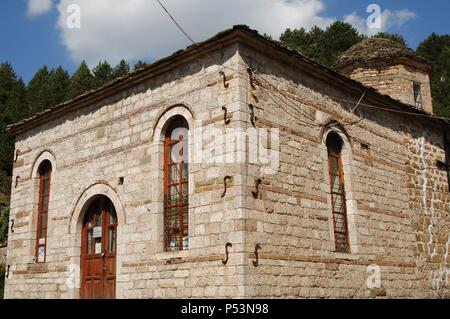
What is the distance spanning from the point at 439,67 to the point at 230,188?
35201 millimetres

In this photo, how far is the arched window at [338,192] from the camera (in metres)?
10.0

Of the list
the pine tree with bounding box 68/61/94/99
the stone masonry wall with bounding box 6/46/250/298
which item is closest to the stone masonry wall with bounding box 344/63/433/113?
the stone masonry wall with bounding box 6/46/250/298

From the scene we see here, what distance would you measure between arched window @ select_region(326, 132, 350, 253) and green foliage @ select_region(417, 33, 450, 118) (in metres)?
19.0

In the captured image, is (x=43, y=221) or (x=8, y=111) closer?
(x=43, y=221)

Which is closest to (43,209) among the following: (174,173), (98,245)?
(98,245)

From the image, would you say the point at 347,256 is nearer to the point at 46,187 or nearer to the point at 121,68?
the point at 46,187

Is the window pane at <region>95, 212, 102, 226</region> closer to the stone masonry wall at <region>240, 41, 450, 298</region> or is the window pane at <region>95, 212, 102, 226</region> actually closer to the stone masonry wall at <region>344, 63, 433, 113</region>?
the stone masonry wall at <region>240, 41, 450, 298</region>

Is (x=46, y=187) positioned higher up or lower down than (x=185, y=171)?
higher up

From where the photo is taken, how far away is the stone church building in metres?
8.30

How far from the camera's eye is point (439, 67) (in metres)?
38.3

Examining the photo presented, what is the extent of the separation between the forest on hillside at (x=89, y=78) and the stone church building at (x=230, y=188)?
21.5 m

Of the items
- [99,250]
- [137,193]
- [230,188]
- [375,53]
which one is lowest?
[99,250]

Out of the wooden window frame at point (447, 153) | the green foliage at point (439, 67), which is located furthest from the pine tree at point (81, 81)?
the wooden window frame at point (447, 153)
